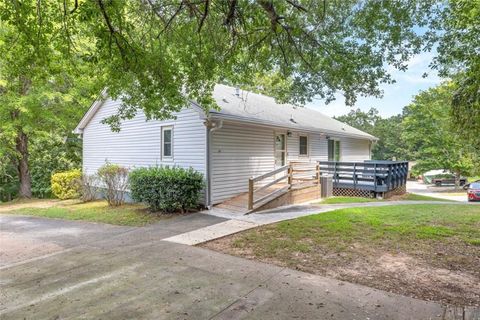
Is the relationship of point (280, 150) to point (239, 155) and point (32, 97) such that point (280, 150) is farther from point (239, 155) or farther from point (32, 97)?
point (32, 97)

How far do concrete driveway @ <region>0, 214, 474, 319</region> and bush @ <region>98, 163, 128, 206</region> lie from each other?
18.3ft

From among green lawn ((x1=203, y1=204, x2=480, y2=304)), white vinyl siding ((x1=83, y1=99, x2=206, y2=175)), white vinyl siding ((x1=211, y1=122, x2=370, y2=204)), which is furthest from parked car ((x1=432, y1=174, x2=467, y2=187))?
white vinyl siding ((x1=83, y1=99, x2=206, y2=175))

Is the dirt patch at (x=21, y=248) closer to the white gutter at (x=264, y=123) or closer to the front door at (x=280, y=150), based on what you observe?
the white gutter at (x=264, y=123)

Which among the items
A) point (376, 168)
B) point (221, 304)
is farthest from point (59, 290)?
point (376, 168)

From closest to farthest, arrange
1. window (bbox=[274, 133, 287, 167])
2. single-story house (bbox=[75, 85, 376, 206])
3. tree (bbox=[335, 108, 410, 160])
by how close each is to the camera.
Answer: single-story house (bbox=[75, 85, 376, 206]), window (bbox=[274, 133, 287, 167]), tree (bbox=[335, 108, 410, 160])

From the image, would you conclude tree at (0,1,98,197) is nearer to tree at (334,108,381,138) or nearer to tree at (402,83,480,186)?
tree at (402,83,480,186)

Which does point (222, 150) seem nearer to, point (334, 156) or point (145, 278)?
point (145, 278)

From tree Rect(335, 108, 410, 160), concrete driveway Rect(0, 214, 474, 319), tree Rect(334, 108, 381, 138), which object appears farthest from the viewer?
tree Rect(334, 108, 381, 138)

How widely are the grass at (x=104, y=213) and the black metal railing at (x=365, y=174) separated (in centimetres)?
874

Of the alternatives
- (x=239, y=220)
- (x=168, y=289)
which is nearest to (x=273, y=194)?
(x=239, y=220)

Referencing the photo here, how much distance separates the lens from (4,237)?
25.0ft

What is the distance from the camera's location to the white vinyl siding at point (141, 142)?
35.2 feet

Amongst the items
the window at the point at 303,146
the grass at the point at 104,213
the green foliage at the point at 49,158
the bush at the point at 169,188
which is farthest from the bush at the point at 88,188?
the window at the point at 303,146

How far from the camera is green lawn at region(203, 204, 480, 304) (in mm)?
4406
